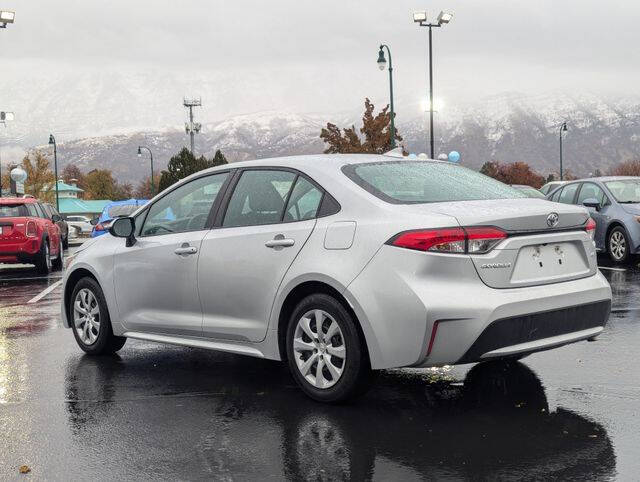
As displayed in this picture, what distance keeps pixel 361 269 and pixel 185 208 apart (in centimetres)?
213

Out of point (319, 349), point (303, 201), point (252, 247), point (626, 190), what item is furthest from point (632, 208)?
point (319, 349)

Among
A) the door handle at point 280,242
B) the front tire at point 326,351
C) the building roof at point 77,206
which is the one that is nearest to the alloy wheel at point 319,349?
the front tire at point 326,351

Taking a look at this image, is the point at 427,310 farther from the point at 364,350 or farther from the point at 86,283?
the point at 86,283

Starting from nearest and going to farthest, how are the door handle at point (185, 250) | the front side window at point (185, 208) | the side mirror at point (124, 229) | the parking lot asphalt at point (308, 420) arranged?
the parking lot asphalt at point (308, 420) → the door handle at point (185, 250) → the front side window at point (185, 208) → the side mirror at point (124, 229)

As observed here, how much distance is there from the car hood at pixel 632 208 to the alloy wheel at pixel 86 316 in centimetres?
1031

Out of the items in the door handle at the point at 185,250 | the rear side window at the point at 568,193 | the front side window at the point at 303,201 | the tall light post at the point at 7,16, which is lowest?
the rear side window at the point at 568,193

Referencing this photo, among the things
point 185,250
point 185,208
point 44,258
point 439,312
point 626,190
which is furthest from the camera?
point 44,258

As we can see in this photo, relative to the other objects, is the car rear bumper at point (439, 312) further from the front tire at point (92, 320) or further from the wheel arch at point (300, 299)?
the front tire at point (92, 320)

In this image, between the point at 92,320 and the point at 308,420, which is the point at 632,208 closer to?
the point at 92,320

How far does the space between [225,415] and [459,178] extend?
2298 mm

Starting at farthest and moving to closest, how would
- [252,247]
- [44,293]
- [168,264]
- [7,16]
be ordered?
[7,16] → [44,293] → [168,264] → [252,247]

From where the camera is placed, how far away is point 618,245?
15.4 meters

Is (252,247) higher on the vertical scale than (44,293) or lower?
higher

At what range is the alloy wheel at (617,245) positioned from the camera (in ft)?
50.1
